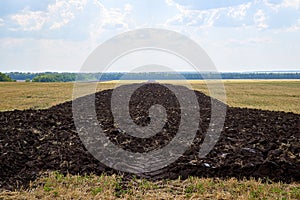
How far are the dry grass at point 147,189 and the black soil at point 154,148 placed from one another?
33 cm

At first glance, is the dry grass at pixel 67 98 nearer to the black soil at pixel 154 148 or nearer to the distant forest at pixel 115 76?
the distant forest at pixel 115 76

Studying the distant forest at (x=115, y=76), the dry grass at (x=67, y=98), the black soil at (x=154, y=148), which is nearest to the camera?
the black soil at (x=154, y=148)

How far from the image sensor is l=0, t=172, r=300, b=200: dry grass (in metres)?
5.70

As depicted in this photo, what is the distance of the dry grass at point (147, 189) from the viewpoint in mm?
5703

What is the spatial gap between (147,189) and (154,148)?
2.75 metres

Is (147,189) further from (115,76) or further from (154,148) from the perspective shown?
(115,76)

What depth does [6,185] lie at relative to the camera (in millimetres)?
6258

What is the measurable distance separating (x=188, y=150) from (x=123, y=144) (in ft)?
5.39

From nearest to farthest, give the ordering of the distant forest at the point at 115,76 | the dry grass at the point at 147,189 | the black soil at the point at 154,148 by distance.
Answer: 1. the dry grass at the point at 147,189
2. the black soil at the point at 154,148
3. the distant forest at the point at 115,76

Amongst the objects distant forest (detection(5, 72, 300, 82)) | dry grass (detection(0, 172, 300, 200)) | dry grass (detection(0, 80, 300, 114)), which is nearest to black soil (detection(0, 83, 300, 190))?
dry grass (detection(0, 172, 300, 200))

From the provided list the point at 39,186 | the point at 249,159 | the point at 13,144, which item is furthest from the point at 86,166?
the point at 249,159

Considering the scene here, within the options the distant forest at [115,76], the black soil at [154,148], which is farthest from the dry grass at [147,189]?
the distant forest at [115,76]

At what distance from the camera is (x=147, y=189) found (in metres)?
6.04

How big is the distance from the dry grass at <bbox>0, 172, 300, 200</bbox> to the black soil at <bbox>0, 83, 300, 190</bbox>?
330 millimetres
